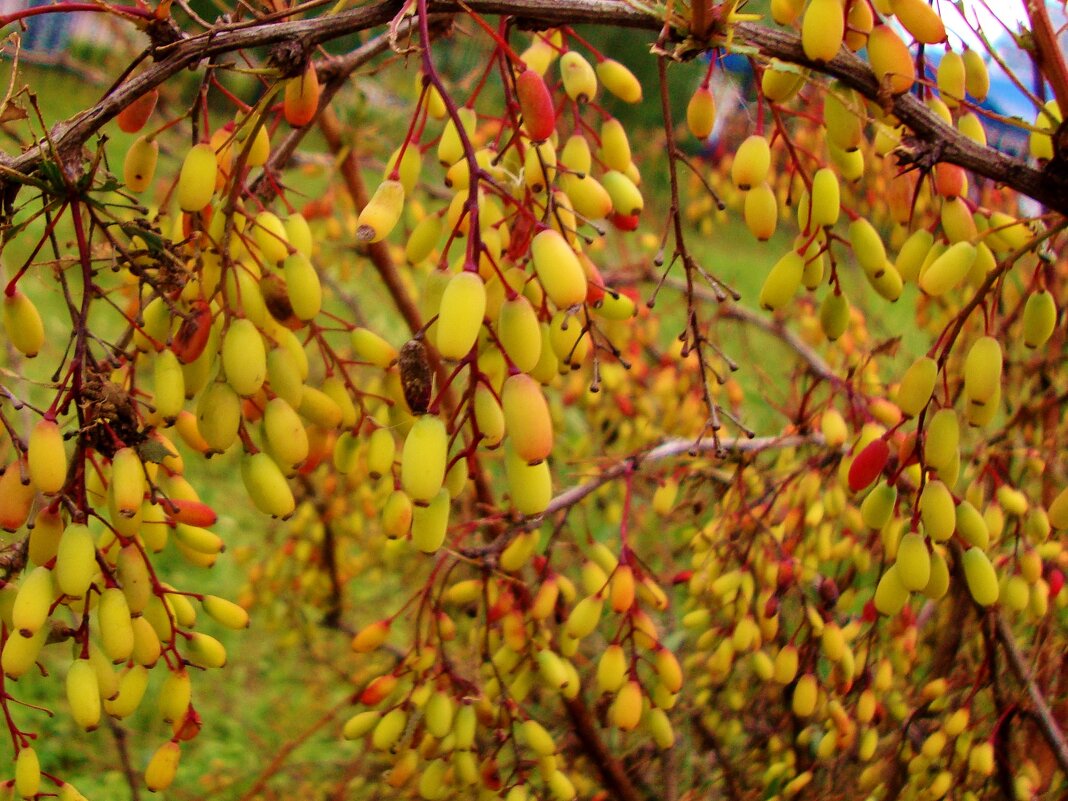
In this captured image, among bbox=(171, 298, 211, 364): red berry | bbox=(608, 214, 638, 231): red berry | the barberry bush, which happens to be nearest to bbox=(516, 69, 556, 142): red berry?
the barberry bush

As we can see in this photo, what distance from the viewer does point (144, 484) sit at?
794mm

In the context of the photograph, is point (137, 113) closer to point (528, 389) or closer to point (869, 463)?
point (528, 389)

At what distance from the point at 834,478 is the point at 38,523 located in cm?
99

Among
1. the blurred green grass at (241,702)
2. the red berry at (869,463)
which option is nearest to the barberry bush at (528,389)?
the red berry at (869,463)

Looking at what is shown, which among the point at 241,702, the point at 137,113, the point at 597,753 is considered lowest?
the point at 597,753

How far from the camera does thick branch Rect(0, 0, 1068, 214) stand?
0.78 m

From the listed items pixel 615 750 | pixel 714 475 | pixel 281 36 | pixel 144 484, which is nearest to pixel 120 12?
pixel 281 36

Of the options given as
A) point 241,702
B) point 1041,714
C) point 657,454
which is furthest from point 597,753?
point 241,702

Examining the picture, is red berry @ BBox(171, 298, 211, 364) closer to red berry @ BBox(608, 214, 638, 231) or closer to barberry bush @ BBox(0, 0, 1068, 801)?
barberry bush @ BBox(0, 0, 1068, 801)

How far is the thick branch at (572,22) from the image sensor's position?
78 centimetres

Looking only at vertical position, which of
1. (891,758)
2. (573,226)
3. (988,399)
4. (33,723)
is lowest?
(891,758)

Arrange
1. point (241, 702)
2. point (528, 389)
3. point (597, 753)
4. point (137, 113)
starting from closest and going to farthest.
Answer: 1. point (528, 389)
2. point (137, 113)
3. point (597, 753)
4. point (241, 702)

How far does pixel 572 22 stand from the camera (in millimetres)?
807

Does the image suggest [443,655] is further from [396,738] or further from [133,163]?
[133,163]
